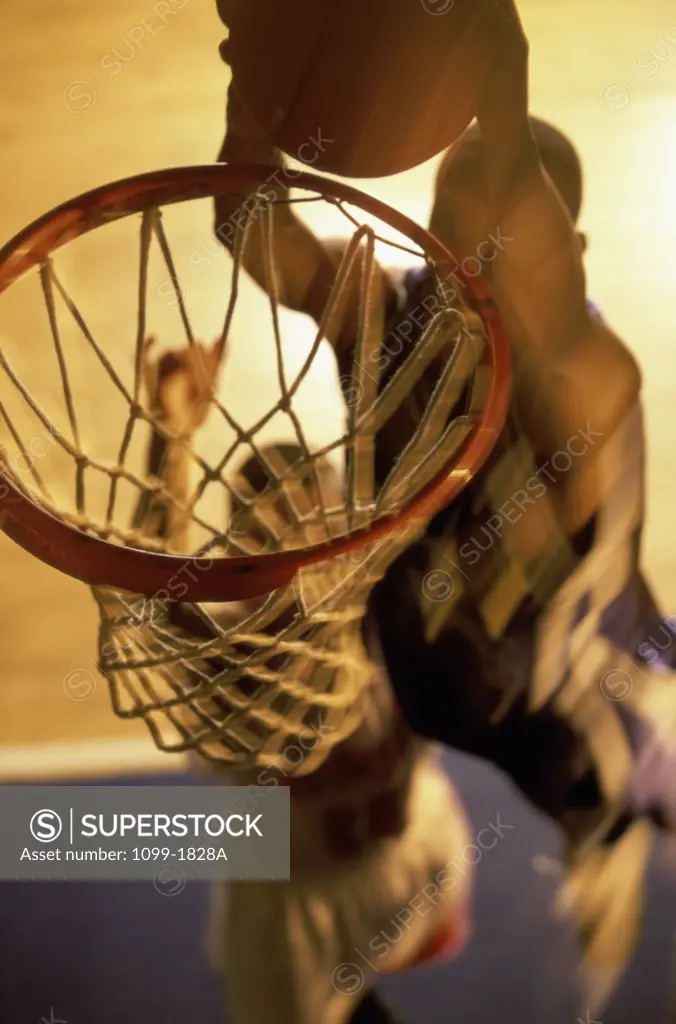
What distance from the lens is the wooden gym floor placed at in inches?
41.6

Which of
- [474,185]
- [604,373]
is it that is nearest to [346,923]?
[604,373]

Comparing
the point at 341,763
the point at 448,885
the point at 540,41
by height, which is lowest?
the point at 448,885

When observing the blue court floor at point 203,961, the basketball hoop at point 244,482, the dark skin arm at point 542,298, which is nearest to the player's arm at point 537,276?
the dark skin arm at point 542,298

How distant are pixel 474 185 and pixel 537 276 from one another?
13 cm

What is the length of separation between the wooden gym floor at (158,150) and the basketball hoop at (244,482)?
0.14 meters

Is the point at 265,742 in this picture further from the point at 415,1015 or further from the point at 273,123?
the point at 273,123

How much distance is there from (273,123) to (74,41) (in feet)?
1.30

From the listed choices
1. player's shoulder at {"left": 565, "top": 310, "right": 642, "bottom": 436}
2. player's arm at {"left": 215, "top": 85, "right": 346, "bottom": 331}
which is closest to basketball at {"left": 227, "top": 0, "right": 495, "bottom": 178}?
player's arm at {"left": 215, "top": 85, "right": 346, "bottom": 331}

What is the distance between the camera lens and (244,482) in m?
0.95

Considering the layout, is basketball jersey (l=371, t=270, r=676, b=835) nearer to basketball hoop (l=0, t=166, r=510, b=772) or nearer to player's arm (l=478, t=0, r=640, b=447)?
player's arm (l=478, t=0, r=640, b=447)

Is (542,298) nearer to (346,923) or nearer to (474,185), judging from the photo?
(474,185)

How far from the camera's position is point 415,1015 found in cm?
103

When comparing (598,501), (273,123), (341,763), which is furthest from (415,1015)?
(273,123)

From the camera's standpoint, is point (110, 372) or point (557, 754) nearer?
point (110, 372)
